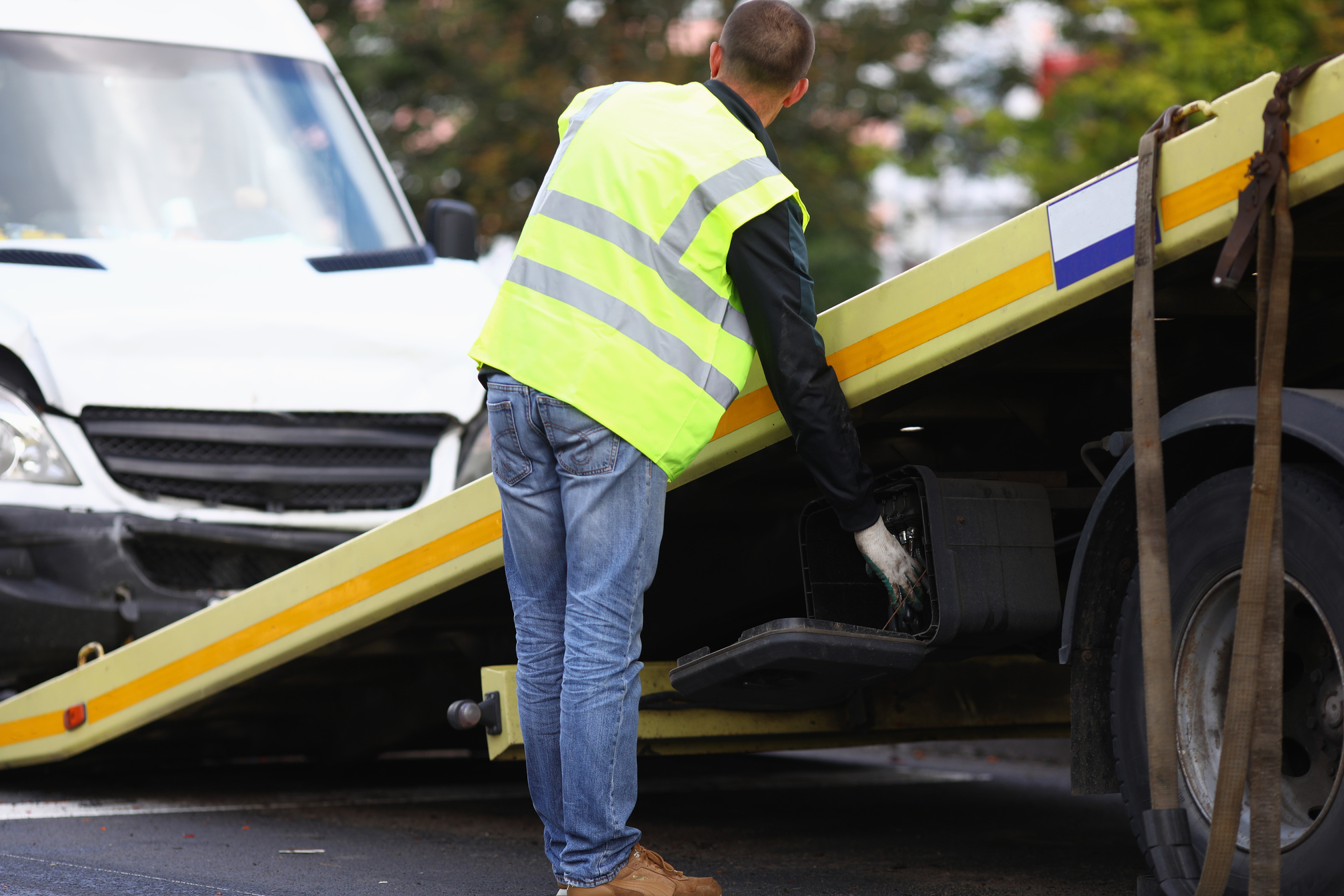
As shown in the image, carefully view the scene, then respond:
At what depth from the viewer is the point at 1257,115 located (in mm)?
2529

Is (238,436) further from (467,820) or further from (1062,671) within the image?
(1062,671)

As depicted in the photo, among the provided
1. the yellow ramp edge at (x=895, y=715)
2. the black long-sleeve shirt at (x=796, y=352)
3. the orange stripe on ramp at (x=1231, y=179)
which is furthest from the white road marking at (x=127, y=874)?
the orange stripe on ramp at (x=1231, y=179)

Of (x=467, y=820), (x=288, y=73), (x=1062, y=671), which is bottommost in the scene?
(x=467, y=820)

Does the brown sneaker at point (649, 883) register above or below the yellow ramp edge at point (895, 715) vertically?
below

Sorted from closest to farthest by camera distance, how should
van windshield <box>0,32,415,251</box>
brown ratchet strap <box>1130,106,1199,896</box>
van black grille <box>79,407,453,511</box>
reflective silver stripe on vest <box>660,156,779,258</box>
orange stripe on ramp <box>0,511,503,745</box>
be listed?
brown ratchet strap <box>1130,106,1199,896</box> < reflective silver stripe on vest <box>660,156,779,258</box> < orange stripe on ramp <box>0,511,503,745</box> < van black grille <box>79,407,453,511</box> < van windshield <box>0,32,415,251</box>

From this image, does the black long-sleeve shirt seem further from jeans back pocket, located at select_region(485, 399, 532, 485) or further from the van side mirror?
the van side mirror

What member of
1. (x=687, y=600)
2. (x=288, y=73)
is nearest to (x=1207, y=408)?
(x=687, y=600)

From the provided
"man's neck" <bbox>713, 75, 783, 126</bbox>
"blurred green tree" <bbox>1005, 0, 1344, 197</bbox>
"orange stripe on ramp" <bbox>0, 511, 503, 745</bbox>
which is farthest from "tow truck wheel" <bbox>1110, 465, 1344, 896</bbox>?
"blurred green tree" <bbox>1005, 0, 1344, 197</bbox>

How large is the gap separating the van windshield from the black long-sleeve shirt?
11.1 ft

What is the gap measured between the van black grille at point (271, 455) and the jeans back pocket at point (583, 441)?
2.49 m

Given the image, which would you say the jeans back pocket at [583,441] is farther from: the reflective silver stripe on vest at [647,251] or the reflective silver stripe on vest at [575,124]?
the reflective silver stripe on vest at [575,124]

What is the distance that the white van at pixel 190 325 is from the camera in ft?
16.1

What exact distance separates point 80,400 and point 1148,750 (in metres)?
3.56

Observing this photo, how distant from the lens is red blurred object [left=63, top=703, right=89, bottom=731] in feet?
15.6
